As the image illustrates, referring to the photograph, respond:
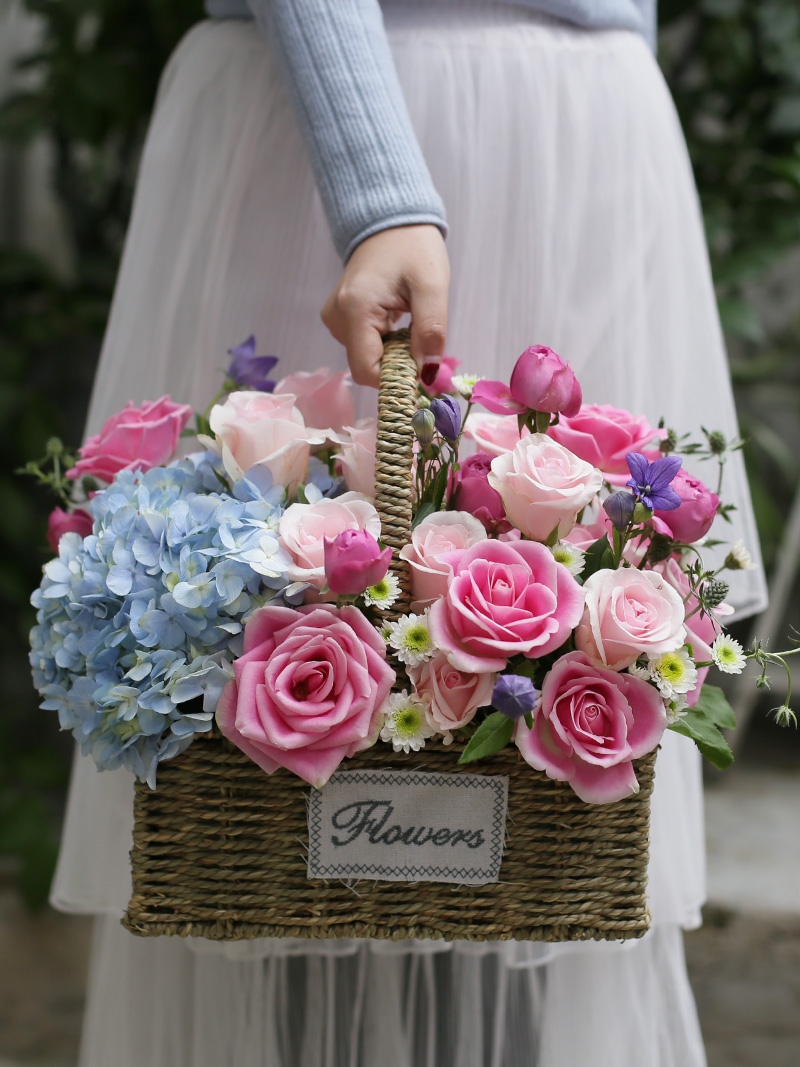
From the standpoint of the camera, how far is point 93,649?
0.49 m

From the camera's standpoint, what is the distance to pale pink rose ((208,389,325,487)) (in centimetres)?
54

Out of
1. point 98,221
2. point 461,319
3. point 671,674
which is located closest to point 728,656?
point 671,674

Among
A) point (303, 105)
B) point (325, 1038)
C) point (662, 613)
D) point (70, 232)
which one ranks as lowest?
point (325, 1038)

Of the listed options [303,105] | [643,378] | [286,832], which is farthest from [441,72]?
[286,832]

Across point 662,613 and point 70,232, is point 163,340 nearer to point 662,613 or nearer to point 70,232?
point 662,613

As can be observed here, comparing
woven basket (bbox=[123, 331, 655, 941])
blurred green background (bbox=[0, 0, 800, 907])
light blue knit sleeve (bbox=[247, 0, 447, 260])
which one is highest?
blurred green background (bbox=[0, 0, 800, 907])

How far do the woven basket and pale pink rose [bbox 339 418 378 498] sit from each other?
0.16 ft

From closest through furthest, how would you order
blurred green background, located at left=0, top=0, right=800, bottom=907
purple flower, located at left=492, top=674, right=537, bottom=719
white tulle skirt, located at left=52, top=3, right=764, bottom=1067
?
purple flower, located at left=492, top=674, right=537, bottom=719, white tulle skirt, located at left=52, top=3, right=764, bottom=1067, blurred green background, located at left=0, top=0, right=800, bottom=907

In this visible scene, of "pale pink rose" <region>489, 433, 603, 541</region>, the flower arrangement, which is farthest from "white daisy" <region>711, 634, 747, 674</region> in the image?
"pale pink rose" <region>489, 433, 603, 541</region>

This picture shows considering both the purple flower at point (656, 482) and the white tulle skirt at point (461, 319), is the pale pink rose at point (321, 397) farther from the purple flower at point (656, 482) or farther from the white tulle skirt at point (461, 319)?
the purple flower at point (656, 482)

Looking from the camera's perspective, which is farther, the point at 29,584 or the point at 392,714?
the point at 29,584

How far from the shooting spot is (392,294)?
581 mm

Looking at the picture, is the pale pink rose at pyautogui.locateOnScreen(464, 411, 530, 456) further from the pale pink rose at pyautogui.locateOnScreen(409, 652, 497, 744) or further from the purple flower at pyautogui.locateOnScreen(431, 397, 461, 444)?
→ the pale pink rose at pyautogui.locateOnScreen(409, 652, 497, 744)

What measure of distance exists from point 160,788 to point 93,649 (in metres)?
0.09
